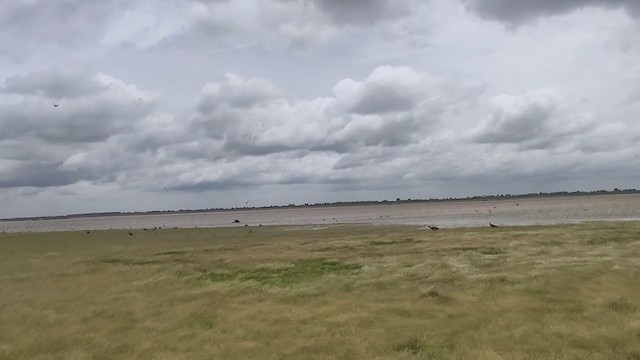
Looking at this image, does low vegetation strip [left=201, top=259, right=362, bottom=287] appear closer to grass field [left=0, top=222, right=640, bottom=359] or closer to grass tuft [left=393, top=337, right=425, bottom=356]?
grass field [left=0, top=222, right=640, bottom=359]

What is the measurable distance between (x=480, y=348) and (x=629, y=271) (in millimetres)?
12062

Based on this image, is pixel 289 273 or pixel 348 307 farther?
Result: pixel 289 273

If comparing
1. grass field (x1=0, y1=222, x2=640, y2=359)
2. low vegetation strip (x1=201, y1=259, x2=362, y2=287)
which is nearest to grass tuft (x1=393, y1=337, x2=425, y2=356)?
grass field (x1=0, y1=222, x2=640, y2=359)

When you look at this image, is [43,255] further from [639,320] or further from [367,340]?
[639,320]

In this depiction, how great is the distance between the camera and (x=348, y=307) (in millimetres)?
17516

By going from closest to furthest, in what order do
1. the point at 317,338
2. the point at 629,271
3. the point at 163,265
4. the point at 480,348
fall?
the point at 480,348, the point at 317,338, the point at 629,271, the point at 163,265

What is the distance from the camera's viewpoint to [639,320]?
1352 cm

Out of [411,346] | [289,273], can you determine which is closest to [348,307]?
[411,346]

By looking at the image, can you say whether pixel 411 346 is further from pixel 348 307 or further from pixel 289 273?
pixel 289 273

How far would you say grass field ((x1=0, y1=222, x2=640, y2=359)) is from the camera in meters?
12.9

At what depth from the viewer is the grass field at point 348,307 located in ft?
42.4

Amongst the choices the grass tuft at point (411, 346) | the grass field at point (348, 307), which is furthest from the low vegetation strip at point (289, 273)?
the grass tuft at point (411, 346)

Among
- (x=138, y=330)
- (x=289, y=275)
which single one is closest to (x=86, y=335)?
(x=138, y=330)

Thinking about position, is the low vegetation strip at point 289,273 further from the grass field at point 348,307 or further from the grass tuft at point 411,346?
the grass tuft at point 411,346
